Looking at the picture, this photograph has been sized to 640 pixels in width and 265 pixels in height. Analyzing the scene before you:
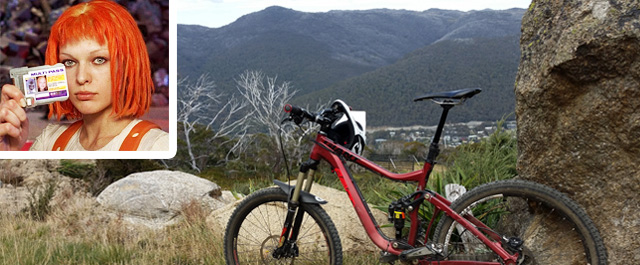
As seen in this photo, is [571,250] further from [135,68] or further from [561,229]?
[135,68]

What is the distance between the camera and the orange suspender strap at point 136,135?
19.1ft

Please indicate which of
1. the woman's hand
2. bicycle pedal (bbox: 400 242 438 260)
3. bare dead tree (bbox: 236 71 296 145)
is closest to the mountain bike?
bicycle pedal (bbox: 400 242 438 260)

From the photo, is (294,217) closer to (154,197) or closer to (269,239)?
→ (269,239)

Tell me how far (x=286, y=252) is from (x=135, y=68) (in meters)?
2.96

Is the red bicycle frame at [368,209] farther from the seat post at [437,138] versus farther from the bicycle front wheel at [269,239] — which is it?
the bicycle front wheel at [269,239]

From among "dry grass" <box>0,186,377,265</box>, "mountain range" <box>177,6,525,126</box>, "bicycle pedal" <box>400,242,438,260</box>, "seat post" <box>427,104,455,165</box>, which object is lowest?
"mountain range" <box>177,6,525,126</box>

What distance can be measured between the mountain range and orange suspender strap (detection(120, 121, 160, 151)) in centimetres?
4430

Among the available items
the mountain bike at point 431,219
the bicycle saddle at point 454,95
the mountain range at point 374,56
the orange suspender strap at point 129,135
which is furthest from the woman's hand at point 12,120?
the mountain range at point 374,56

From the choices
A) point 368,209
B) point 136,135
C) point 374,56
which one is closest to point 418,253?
point 368,209

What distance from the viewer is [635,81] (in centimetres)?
338

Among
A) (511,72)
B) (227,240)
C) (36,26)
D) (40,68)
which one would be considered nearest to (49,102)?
(40,68)

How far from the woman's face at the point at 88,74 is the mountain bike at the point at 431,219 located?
103 inches

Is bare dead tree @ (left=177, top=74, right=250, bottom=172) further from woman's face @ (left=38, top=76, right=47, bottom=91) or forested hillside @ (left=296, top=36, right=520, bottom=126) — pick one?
forested hillside @ (left=296, top=36, right=520, bottom=126)

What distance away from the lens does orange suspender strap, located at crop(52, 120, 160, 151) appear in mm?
5836
